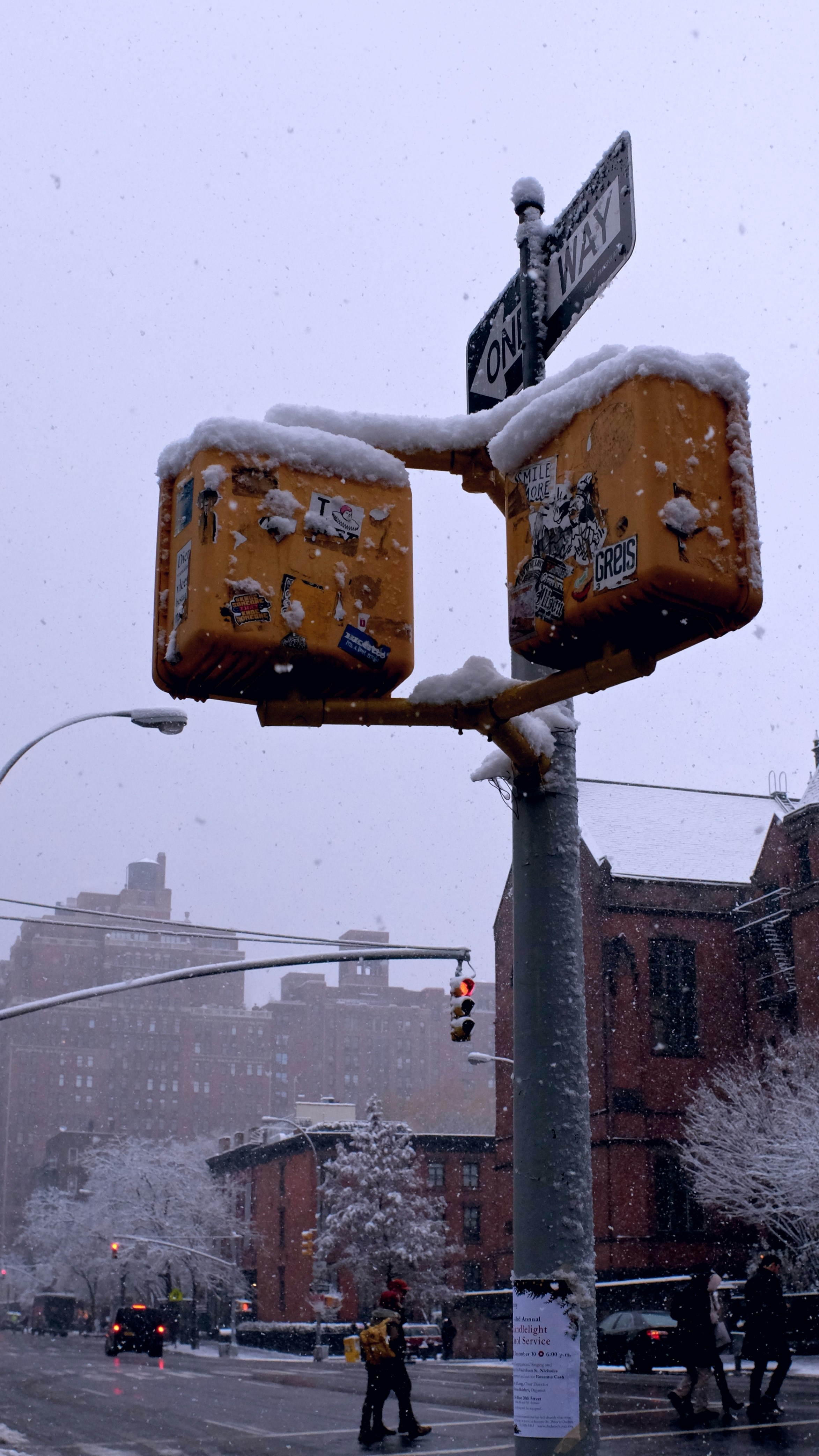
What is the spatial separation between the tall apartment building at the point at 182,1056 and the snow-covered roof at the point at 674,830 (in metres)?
82.8

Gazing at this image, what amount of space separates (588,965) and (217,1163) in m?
40.3

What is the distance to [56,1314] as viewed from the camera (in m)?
89.1

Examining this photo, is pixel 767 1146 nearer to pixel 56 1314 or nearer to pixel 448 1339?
pixel 448 1339

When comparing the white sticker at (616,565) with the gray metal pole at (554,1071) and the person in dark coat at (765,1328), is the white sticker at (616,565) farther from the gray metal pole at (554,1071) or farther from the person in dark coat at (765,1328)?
the person in dark coat at (765,1328)

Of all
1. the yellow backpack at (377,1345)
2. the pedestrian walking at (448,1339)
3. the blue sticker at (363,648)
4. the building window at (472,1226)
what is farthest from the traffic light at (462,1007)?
the building window at (472,1226)

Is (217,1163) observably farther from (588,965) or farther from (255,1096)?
(255,1096)

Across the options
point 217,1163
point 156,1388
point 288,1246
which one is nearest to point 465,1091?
point 217,1163

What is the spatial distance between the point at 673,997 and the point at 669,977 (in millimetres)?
744

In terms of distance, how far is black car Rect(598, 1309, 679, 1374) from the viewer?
92.3 ft

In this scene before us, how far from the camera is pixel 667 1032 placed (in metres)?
46.8

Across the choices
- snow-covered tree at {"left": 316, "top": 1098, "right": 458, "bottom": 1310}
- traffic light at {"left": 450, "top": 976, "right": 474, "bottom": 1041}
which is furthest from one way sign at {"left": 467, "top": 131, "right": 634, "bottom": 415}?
snow-covered tree at {"left": 316, "top": 1098, "right": 458, "bottom": 1310}

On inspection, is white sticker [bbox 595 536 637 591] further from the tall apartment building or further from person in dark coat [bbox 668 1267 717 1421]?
the tall apartment building

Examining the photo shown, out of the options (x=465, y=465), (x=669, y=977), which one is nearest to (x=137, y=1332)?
(x=669, y=977)

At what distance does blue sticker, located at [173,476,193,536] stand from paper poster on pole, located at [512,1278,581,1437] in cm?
221
